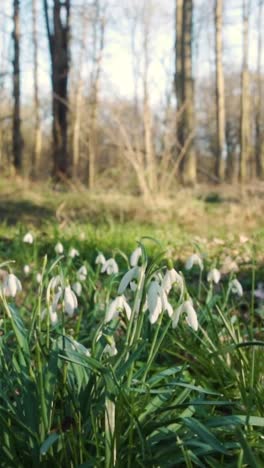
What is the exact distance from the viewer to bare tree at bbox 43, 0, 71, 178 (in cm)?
1243

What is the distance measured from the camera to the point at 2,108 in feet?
90.1

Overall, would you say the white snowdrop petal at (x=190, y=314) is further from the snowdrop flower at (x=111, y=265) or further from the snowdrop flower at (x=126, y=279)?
the snowdrop flower at (x=111, y=265)

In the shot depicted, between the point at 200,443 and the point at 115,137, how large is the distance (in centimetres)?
669

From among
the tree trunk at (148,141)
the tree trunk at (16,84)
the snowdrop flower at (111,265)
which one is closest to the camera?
the snowdrop flower at (111,265)

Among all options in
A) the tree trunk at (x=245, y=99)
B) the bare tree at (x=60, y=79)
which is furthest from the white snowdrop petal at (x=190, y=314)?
the tree trunk at (x=245, y=99)

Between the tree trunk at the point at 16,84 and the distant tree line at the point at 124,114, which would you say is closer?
the distant tree line at the point at 124,114

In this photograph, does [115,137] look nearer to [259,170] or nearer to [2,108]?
[2,108]

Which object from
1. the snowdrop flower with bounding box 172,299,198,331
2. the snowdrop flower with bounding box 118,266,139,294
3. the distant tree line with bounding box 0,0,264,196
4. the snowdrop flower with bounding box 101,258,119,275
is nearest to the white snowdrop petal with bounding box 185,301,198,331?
the snowdrop flower with bounding box 172,299,198,331

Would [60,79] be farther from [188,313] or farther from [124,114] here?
[188,313]

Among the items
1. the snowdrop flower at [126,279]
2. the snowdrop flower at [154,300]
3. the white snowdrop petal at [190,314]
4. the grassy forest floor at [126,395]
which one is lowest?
the grassy forest floor at [126,395]

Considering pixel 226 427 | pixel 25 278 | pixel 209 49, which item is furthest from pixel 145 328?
pixel 209 49

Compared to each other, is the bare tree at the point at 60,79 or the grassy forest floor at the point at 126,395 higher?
the bare tree at the point at 60,79

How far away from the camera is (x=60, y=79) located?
41.6ft

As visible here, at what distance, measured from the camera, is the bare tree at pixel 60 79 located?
12430 millimetres
